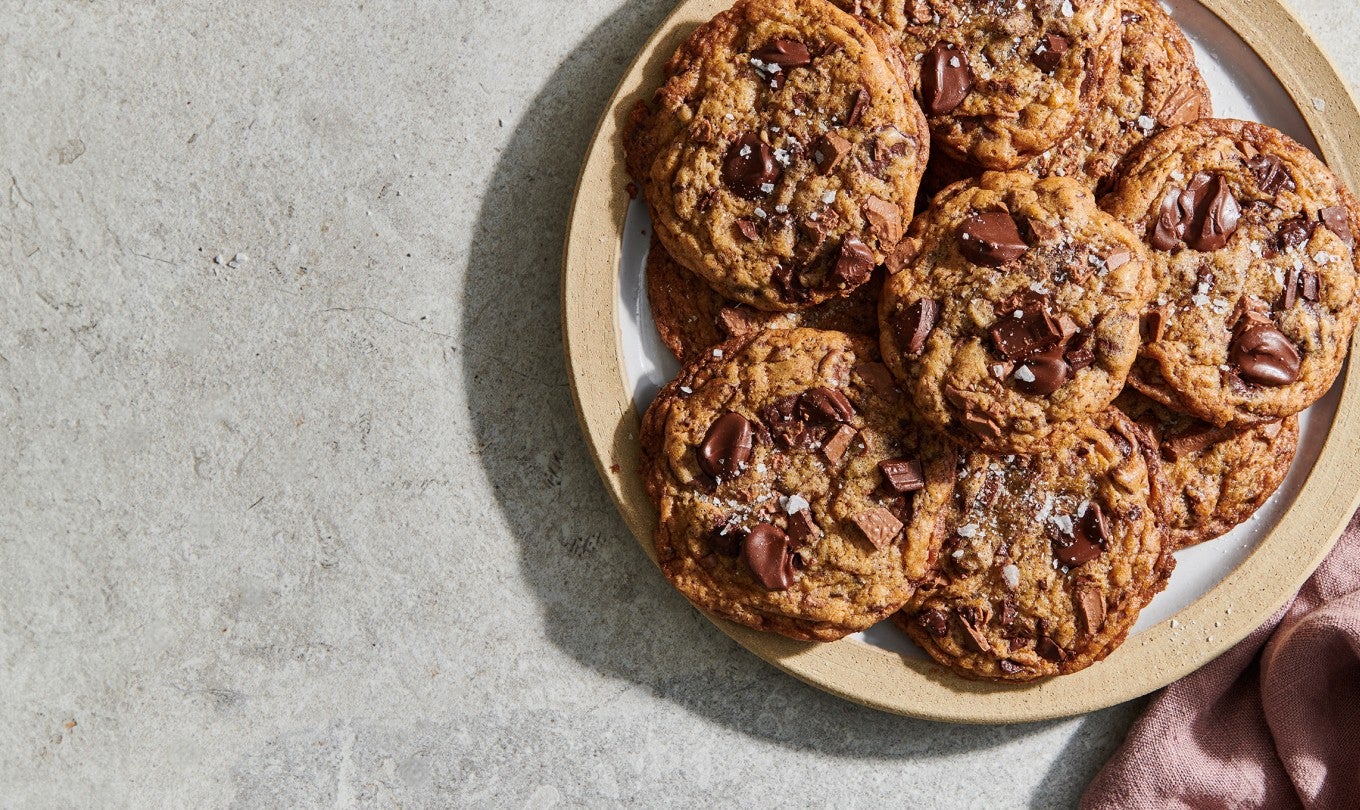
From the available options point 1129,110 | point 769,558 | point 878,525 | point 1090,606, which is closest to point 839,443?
point 878,525

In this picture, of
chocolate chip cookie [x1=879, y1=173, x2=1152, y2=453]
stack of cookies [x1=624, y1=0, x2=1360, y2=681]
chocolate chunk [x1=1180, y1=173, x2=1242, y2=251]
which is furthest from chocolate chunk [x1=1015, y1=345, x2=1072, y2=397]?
chocolate chunk [x1=1180, y1=173, x2=1242, y2=251]

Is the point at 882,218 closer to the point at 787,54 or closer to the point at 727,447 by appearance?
the point at 787,54

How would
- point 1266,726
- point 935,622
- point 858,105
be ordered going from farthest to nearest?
point 1266,726 < point 935,622 < point 858,105

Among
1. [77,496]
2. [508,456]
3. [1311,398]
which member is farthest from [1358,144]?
[77,496]

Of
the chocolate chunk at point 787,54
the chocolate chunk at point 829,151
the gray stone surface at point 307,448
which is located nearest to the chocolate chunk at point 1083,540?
the gray stone surface at point 307,448

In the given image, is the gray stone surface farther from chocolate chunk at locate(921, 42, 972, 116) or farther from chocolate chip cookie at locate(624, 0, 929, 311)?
chocolate chunk at locate(921, 42, 972, 116)
